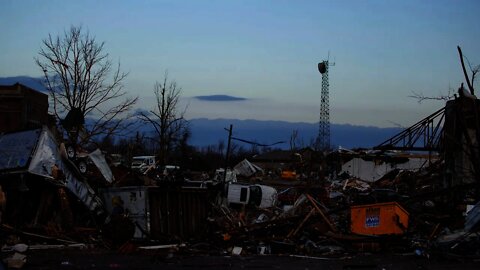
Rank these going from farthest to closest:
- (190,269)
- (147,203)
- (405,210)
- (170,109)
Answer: (170,109)
(147,203)
(405,210)
(190,269)

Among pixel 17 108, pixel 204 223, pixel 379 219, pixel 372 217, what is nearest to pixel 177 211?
pixel 204 223

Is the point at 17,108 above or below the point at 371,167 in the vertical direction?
above

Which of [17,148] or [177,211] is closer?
[17,148]

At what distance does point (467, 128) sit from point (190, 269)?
1154cm

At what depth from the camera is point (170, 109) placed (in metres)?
53.2

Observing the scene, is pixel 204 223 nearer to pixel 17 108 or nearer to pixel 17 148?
pixel 17 148

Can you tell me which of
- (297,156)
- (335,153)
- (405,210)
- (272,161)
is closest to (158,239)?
(405,210)

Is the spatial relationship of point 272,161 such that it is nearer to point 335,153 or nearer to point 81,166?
point 335,153

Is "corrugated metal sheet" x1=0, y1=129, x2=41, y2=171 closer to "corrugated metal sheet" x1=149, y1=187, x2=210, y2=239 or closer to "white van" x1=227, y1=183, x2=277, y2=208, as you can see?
"corrugated metal sheet" x1=149, y1=187, x2=210, y2=239

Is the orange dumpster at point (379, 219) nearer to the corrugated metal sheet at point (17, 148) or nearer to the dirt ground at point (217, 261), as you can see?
the dirt ground at point (217, 261)

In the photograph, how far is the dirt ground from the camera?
39.9 ft

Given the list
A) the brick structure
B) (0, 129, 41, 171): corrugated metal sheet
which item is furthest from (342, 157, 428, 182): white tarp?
(0, 129, 41, 171): corrugated metal sheet

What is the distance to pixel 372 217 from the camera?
1521cm

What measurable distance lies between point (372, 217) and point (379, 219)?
20 centimetres
